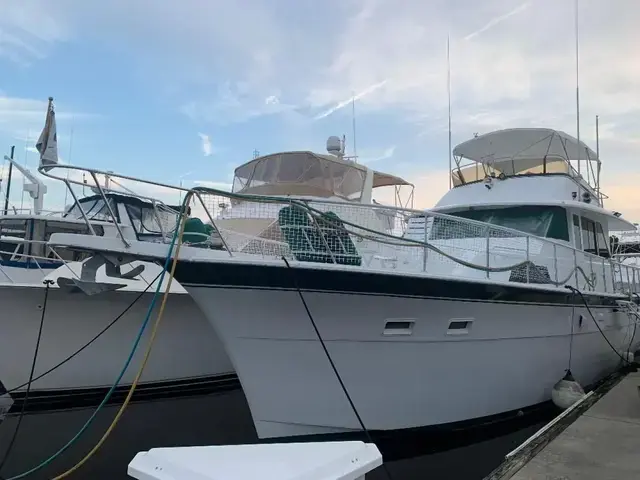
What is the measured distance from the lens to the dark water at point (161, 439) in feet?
19.7

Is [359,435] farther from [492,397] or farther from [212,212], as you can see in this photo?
[212,212]

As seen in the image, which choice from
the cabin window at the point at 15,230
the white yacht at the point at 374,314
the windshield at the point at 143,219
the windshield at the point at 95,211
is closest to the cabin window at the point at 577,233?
the white yacht at the point at 374,314

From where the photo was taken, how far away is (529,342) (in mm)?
6566

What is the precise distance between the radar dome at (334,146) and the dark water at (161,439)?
16.9 feet

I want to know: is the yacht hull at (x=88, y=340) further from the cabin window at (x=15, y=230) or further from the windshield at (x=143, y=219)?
the windshield at (x=143, y=219)

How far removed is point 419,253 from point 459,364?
133 centimetres

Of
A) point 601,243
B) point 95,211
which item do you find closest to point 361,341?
point 601,243

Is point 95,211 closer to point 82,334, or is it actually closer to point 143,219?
point 143,219

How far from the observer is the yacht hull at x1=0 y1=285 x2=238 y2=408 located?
8.17 m

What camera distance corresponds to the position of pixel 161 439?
7195 millimetres

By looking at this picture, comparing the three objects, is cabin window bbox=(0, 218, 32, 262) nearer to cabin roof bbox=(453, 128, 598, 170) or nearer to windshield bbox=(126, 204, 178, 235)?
windshield bbox=(126, 204, 178, 235)

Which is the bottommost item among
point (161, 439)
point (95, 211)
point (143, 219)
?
point (161, 439)

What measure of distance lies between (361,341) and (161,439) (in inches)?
141

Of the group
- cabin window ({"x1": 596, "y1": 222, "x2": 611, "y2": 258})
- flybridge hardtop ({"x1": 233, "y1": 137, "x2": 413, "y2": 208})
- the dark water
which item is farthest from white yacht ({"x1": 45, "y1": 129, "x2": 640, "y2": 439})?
flybridge hardtop ({"x1": 233, "y1": 137, "x2": 413, "y2": 208})
